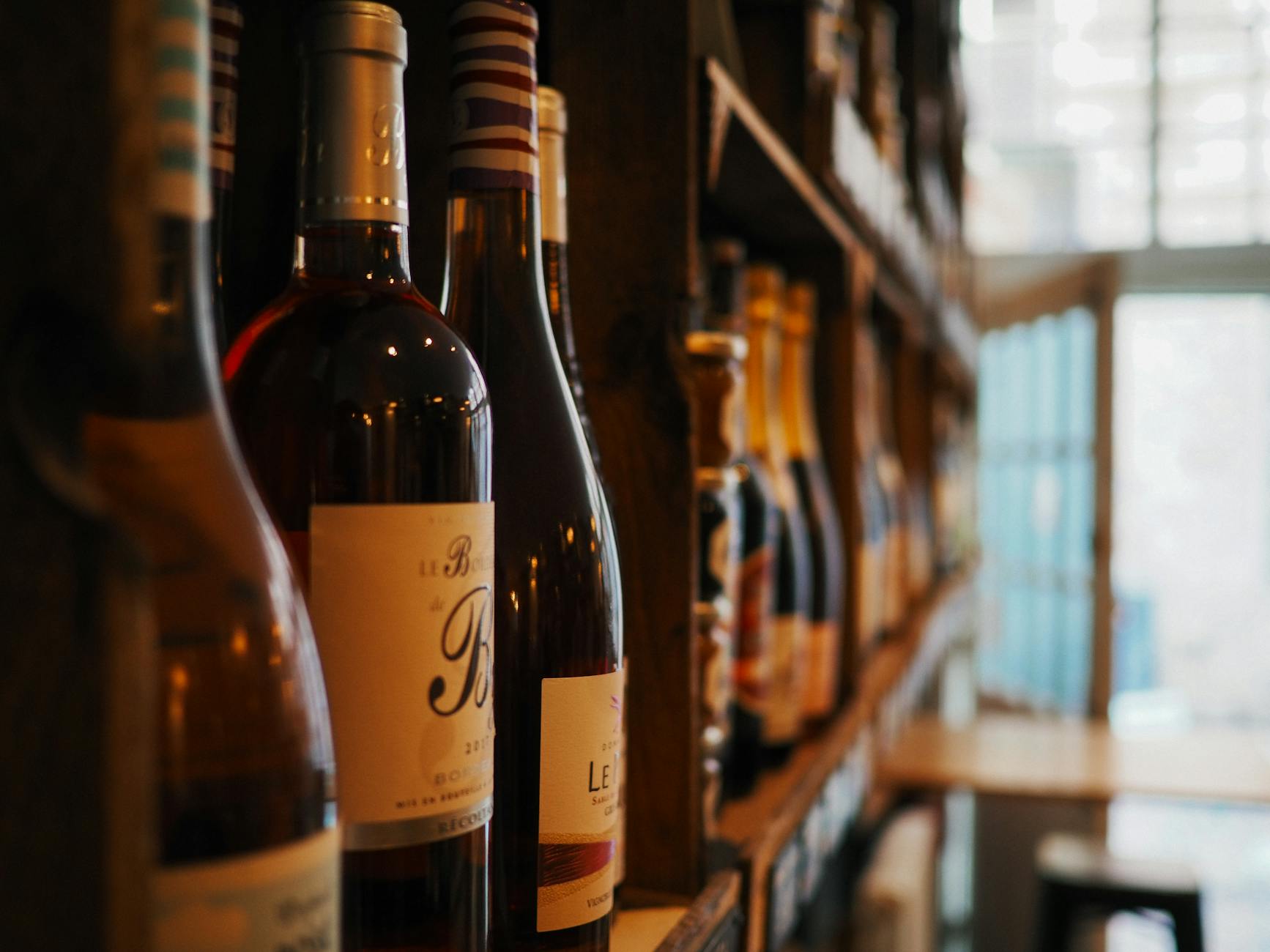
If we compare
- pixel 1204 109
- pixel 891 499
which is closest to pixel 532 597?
pixel 891 499

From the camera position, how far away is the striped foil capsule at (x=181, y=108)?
0.20 meters

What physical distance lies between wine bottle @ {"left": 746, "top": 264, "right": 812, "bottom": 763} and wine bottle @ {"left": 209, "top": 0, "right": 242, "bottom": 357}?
1.76 ft

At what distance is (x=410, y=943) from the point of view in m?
0.32

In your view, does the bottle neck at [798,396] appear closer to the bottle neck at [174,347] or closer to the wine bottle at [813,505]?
the wine bottle at [813,505]

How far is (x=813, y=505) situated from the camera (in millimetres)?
1156

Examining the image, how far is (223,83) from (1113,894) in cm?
244

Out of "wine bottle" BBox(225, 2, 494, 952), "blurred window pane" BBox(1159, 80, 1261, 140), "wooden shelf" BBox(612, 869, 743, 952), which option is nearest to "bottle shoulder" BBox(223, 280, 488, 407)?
"wine bottle" BBox(225, 2, 494, 952)

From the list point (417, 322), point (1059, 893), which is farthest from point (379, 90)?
point (1059, 893)

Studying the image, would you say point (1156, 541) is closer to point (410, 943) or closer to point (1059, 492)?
point (1059, 492)

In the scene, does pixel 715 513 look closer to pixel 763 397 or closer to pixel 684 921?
pixel 684 921

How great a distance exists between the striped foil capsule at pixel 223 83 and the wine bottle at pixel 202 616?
158 millimetres

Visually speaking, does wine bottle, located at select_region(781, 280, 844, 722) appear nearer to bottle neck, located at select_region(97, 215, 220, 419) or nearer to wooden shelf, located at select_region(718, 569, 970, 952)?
wooden shelf, located at select_region(718, 569, 970, 952)

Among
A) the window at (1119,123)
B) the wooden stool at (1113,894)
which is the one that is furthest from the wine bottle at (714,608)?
the window at (1119,123)

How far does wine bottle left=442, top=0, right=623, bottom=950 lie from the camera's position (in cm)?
39
